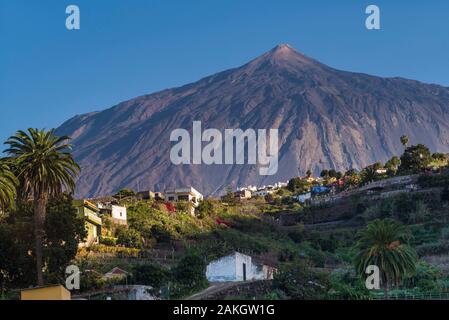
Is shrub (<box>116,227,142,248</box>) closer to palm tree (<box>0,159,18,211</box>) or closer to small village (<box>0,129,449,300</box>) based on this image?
small village (<box>0,129,449,300</box>)

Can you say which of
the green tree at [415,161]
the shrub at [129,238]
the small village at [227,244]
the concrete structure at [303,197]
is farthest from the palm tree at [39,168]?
the concrete structure at [303,197]

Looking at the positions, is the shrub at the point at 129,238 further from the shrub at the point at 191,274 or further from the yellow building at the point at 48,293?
the yellow building at the point at 48,293

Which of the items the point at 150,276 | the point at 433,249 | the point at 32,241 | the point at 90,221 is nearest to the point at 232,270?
the point at 150,276

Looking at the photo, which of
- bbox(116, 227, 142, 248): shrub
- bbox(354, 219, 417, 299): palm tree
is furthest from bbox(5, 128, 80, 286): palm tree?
bbox(116, 227, 142, 248): shrub

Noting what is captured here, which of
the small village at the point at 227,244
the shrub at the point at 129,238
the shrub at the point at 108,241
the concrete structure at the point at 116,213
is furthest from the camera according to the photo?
the concrete structure at the point at 116,213

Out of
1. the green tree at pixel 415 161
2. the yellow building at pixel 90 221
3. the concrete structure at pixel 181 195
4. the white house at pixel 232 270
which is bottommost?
the white house at pixel 232 270

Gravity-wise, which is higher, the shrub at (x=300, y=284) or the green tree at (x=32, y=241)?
the green tree at (x=32, y=241)
